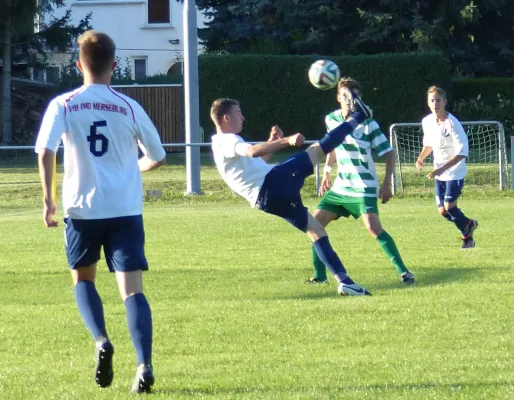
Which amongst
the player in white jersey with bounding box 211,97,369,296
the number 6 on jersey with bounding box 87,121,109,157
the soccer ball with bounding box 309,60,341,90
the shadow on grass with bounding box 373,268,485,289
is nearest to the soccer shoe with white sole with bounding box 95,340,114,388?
the number 6 on jersey with bounding box 87,121,109,157

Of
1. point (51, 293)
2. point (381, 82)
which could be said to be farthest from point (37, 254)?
point (381, 82)

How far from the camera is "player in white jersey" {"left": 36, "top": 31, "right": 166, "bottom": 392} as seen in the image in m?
5.84

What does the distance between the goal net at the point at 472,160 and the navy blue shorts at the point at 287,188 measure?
1398 centimetres

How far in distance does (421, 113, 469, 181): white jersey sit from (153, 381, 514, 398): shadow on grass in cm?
727

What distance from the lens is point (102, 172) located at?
586cm

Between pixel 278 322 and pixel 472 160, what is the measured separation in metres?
18.5

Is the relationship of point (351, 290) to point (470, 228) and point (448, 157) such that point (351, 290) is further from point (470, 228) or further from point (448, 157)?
point (448, 157)

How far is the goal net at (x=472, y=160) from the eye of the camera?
76.7ft

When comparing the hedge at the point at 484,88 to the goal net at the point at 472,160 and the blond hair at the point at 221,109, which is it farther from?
the blond hair at the point at 221,109

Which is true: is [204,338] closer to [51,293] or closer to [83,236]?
[83,236]

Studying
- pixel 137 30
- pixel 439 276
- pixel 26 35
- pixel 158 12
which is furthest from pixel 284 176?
pixel 158 12

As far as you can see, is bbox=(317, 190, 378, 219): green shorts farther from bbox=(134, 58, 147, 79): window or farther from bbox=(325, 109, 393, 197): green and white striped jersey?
bbox=(134, 58, 147, 79): window

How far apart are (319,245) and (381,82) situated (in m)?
26.2

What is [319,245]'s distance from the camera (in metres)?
9.21
